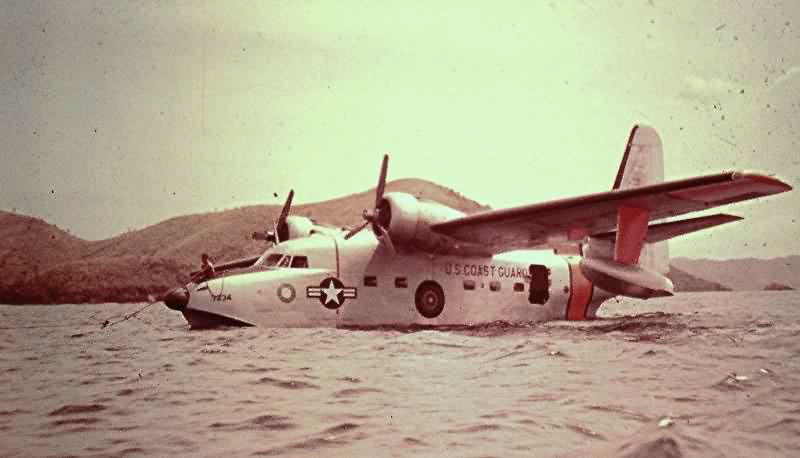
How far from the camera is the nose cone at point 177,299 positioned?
12848 millimetres

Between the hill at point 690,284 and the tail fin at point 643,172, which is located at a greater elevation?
the tail fin at point 643,172

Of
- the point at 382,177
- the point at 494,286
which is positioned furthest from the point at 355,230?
the point at 494,286

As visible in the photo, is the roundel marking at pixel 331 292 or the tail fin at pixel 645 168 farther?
the tail fin at pixel 645 168

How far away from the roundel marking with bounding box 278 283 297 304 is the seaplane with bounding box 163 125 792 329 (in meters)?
0.02

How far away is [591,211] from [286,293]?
23.6 feet

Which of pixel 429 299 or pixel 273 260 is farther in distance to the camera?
pixel 429 299

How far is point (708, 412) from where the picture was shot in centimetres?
460

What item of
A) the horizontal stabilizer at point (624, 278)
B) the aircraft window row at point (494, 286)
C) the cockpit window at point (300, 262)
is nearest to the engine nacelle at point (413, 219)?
the aircraft window row at point (494, 286)

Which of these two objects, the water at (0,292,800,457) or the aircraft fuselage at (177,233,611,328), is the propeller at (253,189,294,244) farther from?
the water at (0,292,800,457)

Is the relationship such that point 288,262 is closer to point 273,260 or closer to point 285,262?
point 285,262

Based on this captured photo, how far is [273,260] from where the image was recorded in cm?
1421

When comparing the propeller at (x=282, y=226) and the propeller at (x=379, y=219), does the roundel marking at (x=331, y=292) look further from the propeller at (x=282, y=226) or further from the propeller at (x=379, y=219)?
the propeller at (x=282, y=226)

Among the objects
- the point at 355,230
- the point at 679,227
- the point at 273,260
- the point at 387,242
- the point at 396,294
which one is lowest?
the point at 396,294

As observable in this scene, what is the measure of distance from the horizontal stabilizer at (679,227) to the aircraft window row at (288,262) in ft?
26.8
